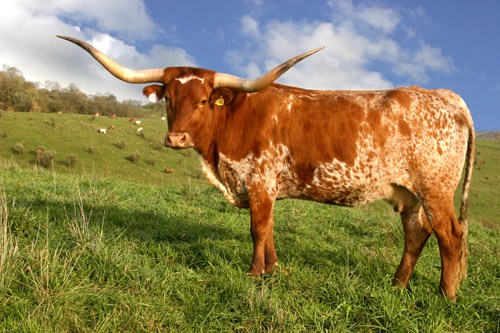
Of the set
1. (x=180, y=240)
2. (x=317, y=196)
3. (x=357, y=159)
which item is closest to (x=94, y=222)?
(x=180, y=240)

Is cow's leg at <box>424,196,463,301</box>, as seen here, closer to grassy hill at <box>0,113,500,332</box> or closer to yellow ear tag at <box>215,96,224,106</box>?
grassy hill at <box>0,113,500,332</box>

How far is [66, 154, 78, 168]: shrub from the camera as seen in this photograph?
2859 cm

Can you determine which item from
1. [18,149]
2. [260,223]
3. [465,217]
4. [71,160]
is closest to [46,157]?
[71,160]

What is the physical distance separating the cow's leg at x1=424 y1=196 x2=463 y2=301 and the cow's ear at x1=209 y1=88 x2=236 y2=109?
2656mm

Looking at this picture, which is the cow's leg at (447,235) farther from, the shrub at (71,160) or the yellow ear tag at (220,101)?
the shrub at (71,160)

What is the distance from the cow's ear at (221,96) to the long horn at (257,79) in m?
0.08

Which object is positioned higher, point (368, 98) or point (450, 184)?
point (368, 98)

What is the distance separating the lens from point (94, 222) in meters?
5.68

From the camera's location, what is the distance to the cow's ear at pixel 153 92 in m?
4.92

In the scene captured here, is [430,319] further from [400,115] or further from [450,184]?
[400,115]

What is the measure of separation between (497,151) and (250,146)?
7106cm

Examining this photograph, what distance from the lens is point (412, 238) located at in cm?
462

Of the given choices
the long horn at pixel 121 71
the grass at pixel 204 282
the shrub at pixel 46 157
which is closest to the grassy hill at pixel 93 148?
the shrub at pixel 46 157

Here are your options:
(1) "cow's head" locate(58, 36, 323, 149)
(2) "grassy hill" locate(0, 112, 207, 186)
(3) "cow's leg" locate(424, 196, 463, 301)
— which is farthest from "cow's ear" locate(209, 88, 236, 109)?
(2) "grassy hill" locate(0, 112, 207, 186)
